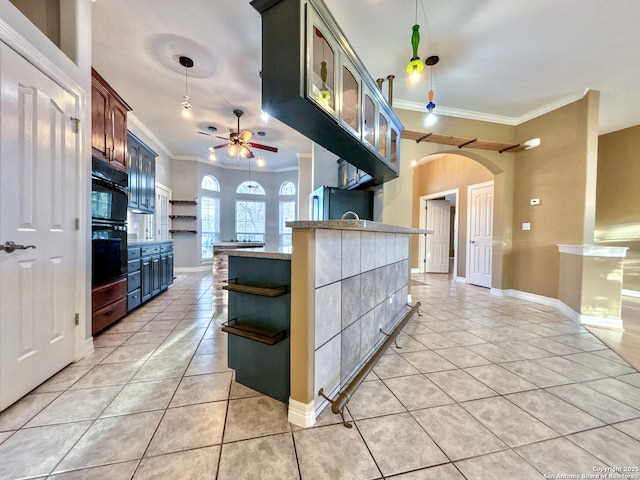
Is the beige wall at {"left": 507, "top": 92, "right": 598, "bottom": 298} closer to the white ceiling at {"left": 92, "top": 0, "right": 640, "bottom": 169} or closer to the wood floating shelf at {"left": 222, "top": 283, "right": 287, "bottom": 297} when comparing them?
the white ceiling at {"left": 92, "top": 0, "right": 640, "bottom": 169}

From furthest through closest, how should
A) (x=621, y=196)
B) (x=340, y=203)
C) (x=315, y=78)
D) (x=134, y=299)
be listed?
(x=621, y=196)
(x=340, y=203)
(x=134, y=299)
(x=315, y=78)

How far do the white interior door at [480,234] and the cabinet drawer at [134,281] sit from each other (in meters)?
6.06

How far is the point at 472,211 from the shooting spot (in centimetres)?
546

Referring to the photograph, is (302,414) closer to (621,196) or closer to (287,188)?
(621,196)

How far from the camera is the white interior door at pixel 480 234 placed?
196 inches

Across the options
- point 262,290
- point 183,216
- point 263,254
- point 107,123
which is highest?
point 107,123

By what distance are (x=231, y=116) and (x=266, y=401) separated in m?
4.57

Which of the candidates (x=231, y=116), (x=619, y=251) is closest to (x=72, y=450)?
(x=231, y=116)

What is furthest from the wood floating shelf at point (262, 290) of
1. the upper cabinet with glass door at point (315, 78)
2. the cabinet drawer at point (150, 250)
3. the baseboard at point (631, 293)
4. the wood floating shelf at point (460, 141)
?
the baseboard at point (631, 293)

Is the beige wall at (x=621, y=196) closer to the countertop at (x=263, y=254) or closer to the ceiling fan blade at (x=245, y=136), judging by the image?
the countertop at (x=263, y=254)

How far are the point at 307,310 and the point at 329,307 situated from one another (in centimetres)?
19

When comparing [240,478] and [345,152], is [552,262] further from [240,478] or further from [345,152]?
[240,478]

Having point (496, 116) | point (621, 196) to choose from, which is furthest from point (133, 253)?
point (621, 196)

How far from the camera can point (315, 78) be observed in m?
1.47
